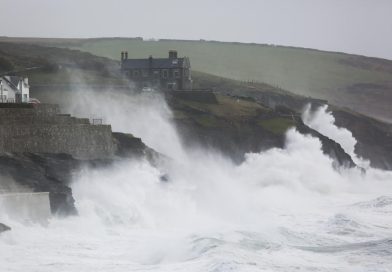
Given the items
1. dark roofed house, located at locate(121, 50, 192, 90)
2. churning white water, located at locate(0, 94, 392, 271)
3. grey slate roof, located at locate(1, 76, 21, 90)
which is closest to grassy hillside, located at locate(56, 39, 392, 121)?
dark roofed house, located at locate(121, 50, 192, 90)

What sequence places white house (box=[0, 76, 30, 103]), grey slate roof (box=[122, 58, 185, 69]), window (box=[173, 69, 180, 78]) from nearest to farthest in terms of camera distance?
white house (box=[0, 76, 30, 103]), window (box=[173, 69, 180, 78]), grey slate roof (box=[122, 58, 185, 69])

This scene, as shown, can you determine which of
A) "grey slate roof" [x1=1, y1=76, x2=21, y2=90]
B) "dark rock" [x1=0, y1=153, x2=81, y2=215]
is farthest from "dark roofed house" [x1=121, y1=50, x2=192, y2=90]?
"dark rock" [x1=0, y1=153, x2=81, y2=215]

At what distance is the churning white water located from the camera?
23438 millimetres

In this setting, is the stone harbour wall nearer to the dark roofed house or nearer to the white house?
the white house

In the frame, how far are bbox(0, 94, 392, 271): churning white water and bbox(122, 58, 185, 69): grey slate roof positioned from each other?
15374 millimetres

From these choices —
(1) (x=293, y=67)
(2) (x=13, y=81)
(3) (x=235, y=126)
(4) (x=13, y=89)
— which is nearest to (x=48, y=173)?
(4) (x=13, y=89)

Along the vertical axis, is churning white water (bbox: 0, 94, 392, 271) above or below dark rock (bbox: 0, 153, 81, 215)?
below

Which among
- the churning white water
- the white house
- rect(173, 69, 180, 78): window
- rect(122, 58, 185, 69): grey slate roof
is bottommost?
the churning white water

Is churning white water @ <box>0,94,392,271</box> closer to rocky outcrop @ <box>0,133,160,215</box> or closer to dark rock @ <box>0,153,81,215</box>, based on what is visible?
rocky outcrop @ <box>0,133,160,215</box>

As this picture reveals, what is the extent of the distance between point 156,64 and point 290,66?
64354 millimetres

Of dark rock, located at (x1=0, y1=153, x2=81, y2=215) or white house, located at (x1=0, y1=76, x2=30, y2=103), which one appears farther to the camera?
white house, located at (x1=0, y1=76, x2=30, y2=103)

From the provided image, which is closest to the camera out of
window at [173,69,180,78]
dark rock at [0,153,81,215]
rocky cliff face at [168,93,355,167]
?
dark rock at [0,153,81,215]

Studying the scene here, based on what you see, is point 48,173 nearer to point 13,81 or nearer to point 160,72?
point 13,81

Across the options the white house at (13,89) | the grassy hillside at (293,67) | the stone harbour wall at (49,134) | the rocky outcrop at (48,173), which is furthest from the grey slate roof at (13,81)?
the grassy hillside at (293,67)
